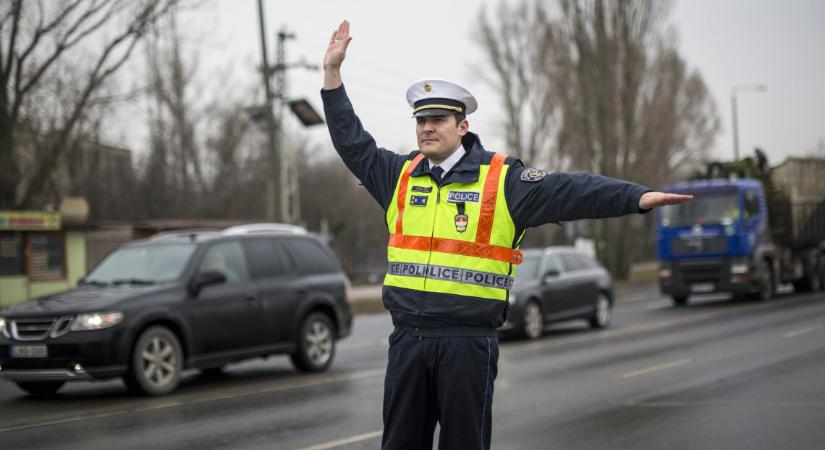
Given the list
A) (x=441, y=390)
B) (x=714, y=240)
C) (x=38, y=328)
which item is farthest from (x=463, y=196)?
(x=714, y=240)

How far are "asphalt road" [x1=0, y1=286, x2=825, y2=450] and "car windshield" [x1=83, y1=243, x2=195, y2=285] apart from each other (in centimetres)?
122

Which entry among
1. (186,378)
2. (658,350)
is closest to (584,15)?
(658,350)

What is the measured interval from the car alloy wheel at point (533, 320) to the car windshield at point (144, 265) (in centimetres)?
678

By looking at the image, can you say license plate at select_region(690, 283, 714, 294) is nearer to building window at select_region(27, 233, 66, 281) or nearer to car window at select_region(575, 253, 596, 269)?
car window at select_region(575, 253, 596, 269)

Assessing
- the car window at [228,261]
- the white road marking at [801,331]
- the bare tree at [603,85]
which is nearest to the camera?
the car window at [228,261]

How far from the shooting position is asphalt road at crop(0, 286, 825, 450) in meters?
7.67

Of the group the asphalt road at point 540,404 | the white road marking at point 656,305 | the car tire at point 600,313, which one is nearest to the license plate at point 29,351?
the asphalt road at point 540,404

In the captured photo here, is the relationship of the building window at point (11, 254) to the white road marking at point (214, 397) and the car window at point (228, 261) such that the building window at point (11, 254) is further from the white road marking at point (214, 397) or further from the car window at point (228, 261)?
the white road marking at point (214, 397)

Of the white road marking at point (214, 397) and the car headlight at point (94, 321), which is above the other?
the car headlight at point (94, 321)

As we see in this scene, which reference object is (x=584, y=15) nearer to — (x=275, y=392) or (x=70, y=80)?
(x=70, y=80)

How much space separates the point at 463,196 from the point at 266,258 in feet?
27.4

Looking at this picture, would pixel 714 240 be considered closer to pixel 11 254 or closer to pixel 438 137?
pixel 11 254

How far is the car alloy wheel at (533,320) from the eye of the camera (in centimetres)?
1662

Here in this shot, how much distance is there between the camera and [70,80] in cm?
2664
